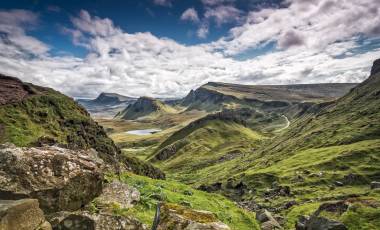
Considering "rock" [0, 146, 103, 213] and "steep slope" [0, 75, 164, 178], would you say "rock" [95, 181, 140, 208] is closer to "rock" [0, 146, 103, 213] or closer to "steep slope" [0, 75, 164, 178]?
"rock" [0, 146, 103, 213]

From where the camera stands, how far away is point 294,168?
142 meters

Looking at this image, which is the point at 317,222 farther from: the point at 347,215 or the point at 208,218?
the point at 208,218

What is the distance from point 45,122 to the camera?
195 ft

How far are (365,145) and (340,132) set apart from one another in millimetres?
51483

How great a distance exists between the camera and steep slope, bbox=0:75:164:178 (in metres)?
49.6

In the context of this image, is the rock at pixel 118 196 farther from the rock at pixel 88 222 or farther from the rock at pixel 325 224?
the rock at pixel 325 224

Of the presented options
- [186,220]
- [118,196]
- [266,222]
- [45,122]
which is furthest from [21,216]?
[45,122]

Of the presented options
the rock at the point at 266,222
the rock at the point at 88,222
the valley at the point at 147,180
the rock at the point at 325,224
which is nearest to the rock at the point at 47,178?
the valley at the point at 147,180

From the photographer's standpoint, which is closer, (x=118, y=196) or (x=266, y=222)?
(x=118, y=196)

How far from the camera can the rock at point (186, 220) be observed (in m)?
15.0

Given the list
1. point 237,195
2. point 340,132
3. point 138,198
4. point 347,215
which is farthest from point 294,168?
point 138,198

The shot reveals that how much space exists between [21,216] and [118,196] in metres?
10.2

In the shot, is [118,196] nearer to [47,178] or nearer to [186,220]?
[47,178]

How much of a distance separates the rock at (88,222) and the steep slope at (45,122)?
34.5 metres
